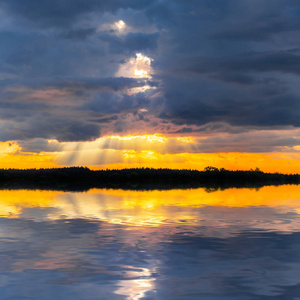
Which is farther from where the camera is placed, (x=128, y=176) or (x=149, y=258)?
(x=128, y=176)

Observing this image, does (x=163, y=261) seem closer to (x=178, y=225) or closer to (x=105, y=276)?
(x=105, y=276)

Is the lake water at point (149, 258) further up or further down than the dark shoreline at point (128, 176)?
further down

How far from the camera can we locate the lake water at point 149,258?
12188mm

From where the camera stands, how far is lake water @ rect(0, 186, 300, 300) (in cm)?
1219

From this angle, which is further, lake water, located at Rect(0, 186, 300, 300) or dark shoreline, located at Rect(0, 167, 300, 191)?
dark shoreline, located at Rect(0, 167, 300, 191)

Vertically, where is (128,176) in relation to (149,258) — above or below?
above

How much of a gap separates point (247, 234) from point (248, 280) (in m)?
8.96

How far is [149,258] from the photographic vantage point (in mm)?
16125

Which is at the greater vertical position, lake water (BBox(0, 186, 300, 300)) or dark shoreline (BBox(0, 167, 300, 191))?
dark shoreline (BBox(0, 167, 300, 191))

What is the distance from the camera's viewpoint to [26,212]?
33250 mm

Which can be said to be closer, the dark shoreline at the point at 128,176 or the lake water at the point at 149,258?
the lake water at the point at 149,258

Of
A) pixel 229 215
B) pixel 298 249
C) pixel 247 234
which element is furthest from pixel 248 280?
pixel 229 215

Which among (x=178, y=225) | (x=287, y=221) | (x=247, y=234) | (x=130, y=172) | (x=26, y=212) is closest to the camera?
(x=247, y=234)

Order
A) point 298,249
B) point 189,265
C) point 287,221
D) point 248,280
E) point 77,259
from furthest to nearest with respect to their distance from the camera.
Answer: point 287,221 → point 298,249 → point 77,259 → point 189,265 → point 248,280
